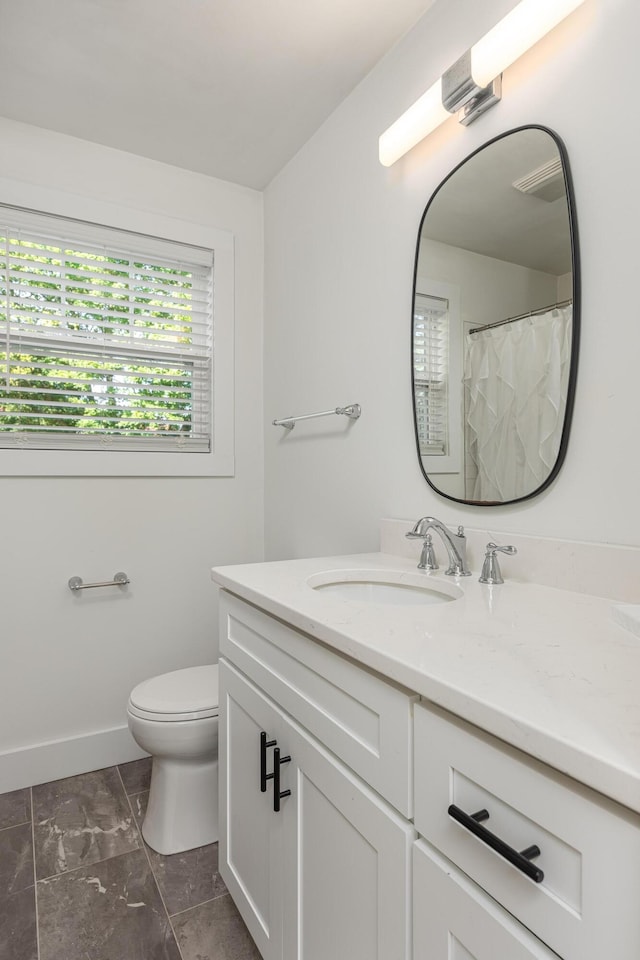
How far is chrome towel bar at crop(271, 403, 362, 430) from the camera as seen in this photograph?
1.81 metres

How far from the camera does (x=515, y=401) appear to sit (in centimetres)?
128

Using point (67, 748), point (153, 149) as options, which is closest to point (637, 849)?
point (67, 748)

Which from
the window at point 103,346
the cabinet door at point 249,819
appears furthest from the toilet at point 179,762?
the window at point 103,346

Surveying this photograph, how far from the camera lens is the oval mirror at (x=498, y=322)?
3.81ft

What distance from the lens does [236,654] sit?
52.4 inches

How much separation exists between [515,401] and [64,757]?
6.61 ft

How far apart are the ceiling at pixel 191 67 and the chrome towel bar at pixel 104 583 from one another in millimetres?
1677

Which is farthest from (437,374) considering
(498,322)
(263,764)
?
(263,764)

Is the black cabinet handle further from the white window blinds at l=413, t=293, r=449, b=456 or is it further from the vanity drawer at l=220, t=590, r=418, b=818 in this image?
the white window blinds at l=413, t=293, r=449, b=456

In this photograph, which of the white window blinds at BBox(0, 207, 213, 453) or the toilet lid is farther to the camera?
the white window blinds at BBox(0, 207, 213, 453)

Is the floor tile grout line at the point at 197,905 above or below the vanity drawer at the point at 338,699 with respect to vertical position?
below

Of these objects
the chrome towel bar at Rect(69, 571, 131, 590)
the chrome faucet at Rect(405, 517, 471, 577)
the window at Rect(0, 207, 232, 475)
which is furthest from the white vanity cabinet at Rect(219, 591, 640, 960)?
the window at Rect(0, 207, 232, 475)

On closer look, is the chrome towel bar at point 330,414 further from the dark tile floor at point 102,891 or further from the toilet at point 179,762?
the dark tile floor at point 102,891

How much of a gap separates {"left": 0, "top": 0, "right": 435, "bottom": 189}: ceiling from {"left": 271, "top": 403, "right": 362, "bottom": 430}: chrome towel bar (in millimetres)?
1057
